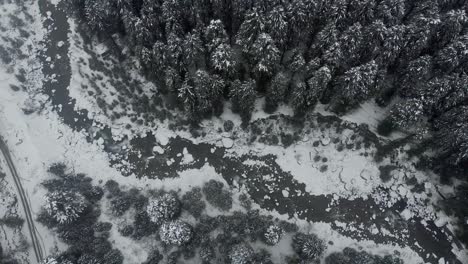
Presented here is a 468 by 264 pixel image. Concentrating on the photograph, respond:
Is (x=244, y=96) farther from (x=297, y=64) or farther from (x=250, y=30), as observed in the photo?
(x=250, y=30)

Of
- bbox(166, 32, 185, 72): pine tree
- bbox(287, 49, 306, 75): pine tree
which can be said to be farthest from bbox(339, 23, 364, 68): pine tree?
bbox(166, 32, 185, 72): pine tree

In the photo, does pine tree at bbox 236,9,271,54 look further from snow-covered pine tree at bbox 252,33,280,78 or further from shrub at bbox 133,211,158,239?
shrub at bbox 133,211,158,239

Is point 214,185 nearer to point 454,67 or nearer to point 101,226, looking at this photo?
point 101,226

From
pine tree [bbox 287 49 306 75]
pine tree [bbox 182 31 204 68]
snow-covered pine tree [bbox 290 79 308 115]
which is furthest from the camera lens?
pine tree [bbox 182 31 204 68]

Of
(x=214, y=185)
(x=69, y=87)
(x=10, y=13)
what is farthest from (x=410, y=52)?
(x=10, y=13)

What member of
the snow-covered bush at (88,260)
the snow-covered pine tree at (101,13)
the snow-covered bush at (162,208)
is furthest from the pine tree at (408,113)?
the snow-covered pine tree at (101,13)

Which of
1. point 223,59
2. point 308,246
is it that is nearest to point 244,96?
point 223,59
